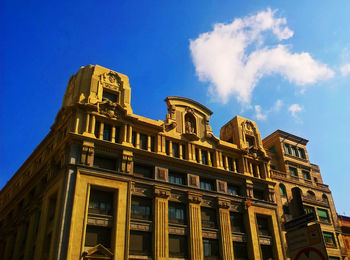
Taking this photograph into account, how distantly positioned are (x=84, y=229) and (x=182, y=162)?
13.9 m

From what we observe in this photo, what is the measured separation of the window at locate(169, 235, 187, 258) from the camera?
32.2 m

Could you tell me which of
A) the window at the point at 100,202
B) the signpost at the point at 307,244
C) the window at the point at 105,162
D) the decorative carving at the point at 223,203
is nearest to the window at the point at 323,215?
the decorative carving at the point at 223,203

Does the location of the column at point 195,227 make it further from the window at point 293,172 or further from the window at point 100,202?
the window at point 293,172

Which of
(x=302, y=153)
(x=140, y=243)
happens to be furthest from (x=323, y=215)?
(x=140, y=243)

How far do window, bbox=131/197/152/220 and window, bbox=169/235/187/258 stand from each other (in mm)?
3299

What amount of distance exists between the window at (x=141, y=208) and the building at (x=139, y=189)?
0.11m

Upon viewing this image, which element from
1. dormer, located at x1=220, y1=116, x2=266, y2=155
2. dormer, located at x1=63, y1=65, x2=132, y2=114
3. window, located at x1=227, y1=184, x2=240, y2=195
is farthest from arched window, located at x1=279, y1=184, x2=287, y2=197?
dormer, located at x1=63, y1=65, x2=132, y2=114

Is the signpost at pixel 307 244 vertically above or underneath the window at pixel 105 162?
underneath

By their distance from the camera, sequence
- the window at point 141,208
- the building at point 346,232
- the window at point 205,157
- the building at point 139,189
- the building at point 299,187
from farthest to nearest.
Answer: the building at point 346,232, the building at point 299,187, the window at point 205,157, the window at point 141,208, the building at point 139,189

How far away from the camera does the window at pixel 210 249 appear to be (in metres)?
→ 34.1

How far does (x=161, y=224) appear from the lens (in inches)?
1267

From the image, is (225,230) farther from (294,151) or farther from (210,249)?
(294,151)

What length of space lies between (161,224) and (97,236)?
649 centimetres

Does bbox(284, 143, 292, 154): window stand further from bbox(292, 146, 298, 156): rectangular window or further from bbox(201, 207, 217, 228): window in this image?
bbox(201, 207, 217, 228): window
